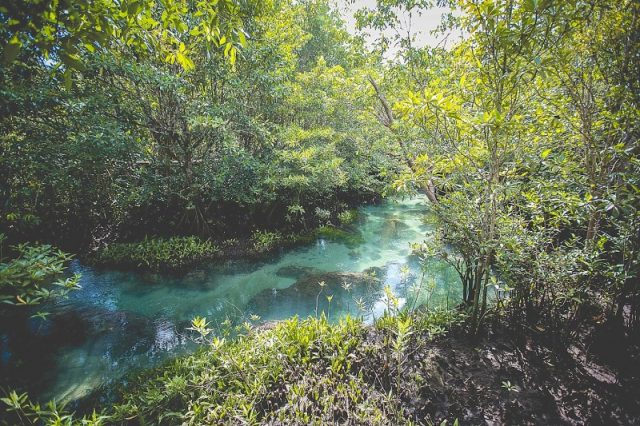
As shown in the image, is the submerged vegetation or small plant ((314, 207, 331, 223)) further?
small plant ((314, 207, 331, 223))

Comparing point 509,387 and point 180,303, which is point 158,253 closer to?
point 180,303

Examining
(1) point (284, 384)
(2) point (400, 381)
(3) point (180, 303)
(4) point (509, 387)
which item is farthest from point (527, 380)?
(3) point (180, 303)

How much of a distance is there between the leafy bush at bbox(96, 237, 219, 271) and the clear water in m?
0.44

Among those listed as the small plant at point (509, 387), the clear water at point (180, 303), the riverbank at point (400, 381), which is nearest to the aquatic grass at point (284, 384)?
the riverbank at point (400, 381)

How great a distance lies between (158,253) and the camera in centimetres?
831

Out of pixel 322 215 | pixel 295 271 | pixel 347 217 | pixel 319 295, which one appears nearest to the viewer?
pixel 319 295

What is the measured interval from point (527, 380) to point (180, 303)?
6.52 metres

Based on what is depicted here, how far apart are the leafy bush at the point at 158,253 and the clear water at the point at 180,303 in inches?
17.3

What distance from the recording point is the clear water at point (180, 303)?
468 centimetres

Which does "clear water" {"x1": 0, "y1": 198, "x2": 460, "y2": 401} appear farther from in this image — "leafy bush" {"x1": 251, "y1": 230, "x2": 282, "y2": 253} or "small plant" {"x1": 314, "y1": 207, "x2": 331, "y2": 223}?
"small plant" {"x1": 314, "y1": 207, "x2": 331, "y2": 223}

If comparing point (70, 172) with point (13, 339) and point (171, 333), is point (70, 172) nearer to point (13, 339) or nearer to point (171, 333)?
point (13, 339)


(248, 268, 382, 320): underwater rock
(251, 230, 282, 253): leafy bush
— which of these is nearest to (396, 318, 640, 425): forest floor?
(248, 268, 382, 320): underwater rock

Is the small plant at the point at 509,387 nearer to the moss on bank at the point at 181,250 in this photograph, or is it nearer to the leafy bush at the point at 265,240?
the moss on bank at the point at 181,250

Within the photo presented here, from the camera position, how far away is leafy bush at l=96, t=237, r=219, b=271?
26.7 ft
